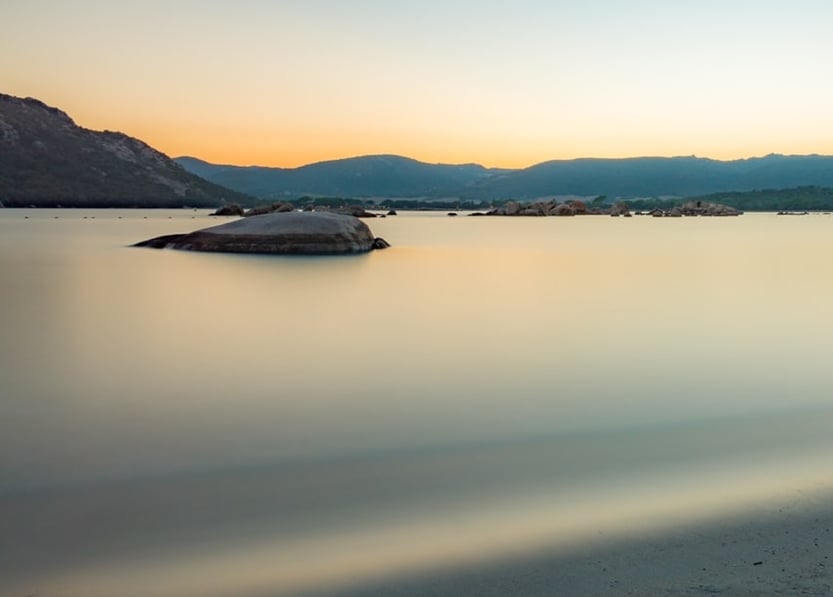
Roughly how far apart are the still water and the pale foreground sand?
157mm

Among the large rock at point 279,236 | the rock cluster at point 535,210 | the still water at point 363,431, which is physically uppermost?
the large rock at point 279,236

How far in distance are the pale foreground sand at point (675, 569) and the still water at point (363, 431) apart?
16 centimetres

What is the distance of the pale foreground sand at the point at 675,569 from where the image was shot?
3053 mm

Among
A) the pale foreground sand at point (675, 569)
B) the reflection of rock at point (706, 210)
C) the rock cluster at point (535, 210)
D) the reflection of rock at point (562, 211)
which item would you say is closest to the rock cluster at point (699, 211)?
the reflection of rock at point (706, 210)

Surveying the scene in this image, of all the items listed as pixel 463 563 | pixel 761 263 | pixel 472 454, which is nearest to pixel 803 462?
pixel 472 454

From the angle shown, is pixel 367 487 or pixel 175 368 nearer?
pixel 367 487

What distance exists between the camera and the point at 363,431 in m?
5.46

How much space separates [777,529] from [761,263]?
73.1 ft

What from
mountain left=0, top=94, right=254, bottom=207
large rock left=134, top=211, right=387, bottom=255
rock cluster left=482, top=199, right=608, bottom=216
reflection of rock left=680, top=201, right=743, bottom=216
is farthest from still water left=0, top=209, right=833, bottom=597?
mountain left=0, top=94, right=254, bottom=207

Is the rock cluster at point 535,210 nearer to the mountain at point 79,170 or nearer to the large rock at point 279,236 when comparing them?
the mountain at point 79,170

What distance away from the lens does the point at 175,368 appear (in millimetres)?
7637

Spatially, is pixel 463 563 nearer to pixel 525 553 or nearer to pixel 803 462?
pixel 525 553

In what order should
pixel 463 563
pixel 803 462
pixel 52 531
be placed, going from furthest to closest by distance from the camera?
1. pixel 803 462
2. pixel 52 531
3. pixel 463 563

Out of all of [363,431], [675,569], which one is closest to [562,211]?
[363,431]
